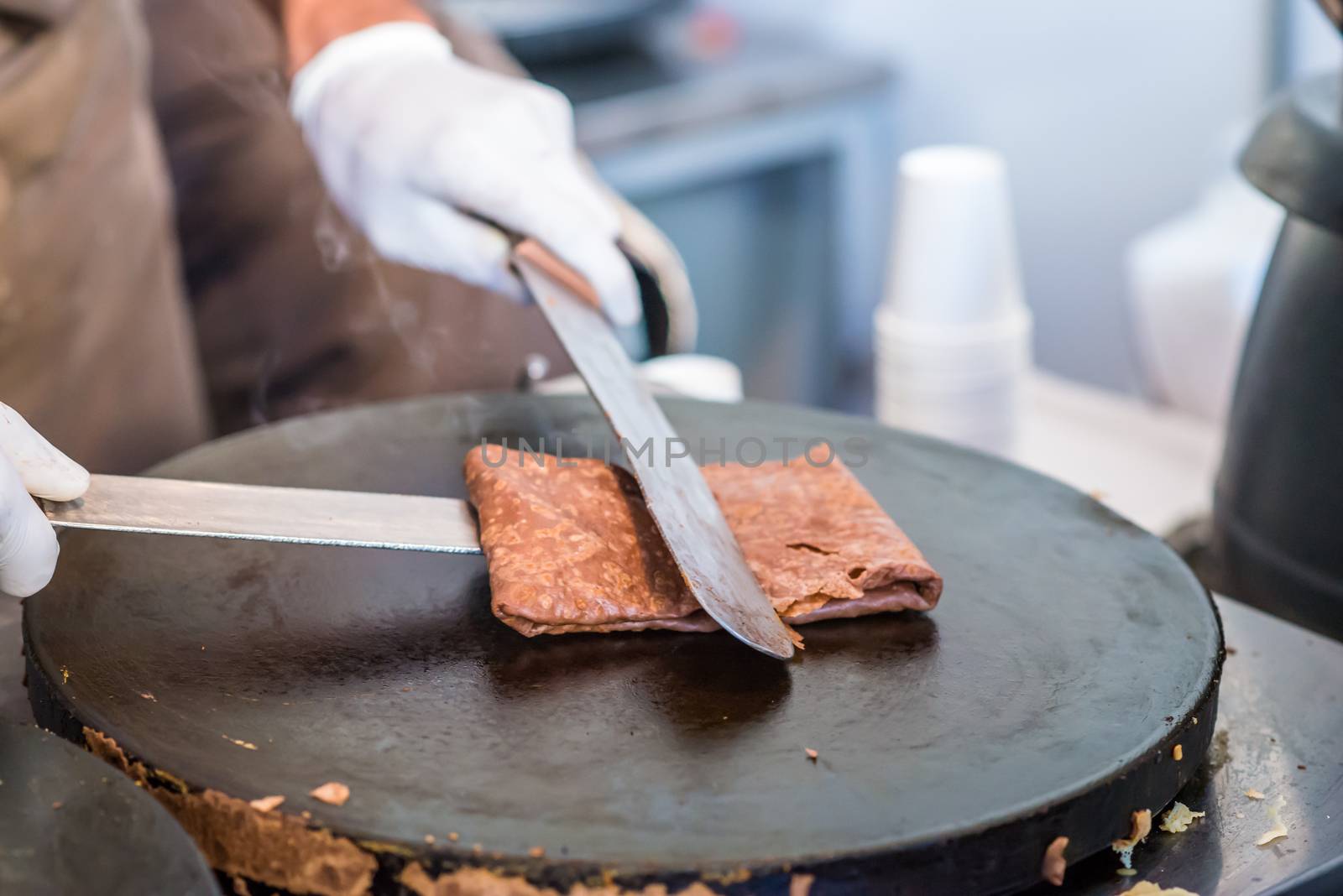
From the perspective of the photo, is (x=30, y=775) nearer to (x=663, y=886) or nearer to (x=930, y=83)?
(x=663, y=886)

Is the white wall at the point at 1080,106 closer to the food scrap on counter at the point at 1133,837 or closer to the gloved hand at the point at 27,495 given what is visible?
the food scrap on counter at the point at 1133,837

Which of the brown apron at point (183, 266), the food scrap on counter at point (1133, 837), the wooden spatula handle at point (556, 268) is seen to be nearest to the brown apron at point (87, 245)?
the brown apron at point (183, 266)

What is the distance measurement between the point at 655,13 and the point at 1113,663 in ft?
10.0

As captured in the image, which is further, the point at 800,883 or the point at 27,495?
the point at 27,495

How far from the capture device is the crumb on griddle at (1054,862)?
0.78 m

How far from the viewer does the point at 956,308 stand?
6.46ft

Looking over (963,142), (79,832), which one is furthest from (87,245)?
(963,142)

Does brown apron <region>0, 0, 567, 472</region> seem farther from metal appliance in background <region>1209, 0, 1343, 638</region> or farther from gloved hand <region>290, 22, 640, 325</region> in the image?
metal appliance in background <region>1209, 0, 1343, 638</region>

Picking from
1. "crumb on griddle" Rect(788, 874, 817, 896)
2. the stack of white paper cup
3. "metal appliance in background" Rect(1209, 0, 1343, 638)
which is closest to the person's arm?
the stack of white paper cup

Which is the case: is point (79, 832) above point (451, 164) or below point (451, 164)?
below

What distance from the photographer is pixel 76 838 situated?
0.70 m

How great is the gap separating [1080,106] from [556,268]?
254 cm

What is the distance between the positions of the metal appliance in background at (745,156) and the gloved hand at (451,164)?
1.37 meters

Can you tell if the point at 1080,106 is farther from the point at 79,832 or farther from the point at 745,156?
the point at 79,832
